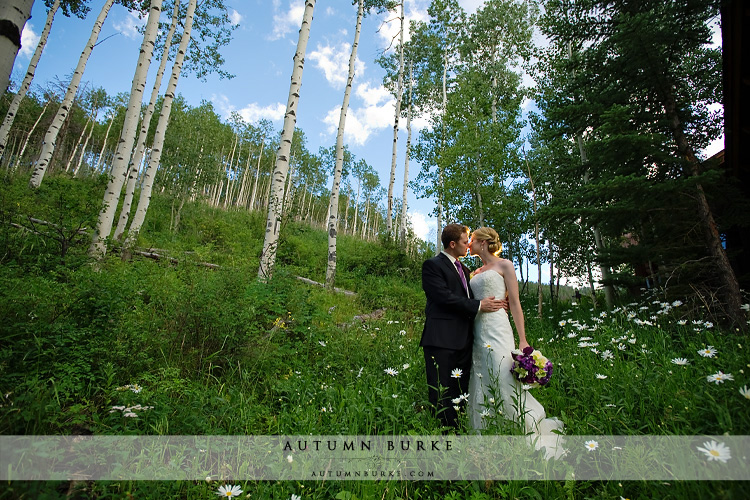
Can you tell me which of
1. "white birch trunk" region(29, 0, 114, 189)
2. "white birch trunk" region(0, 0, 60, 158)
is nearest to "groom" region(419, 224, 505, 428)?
"white birch trunk" region(29, 0, 114, 189)

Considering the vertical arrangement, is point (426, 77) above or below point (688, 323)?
above

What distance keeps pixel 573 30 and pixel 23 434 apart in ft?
36.1

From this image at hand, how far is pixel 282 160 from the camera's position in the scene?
7.30 meters

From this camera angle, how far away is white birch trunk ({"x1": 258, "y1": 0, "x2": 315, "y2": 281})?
21.7 ft

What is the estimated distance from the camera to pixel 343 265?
14.2m

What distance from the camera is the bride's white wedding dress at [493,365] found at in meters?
2.63

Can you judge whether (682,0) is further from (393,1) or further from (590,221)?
Result: (393,1)

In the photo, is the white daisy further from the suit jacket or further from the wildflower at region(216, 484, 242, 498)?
the wildflower at region(216, 484, 242, 498)

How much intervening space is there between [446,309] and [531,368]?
33.8 inches

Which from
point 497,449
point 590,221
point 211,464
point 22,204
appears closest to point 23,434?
point 211,464

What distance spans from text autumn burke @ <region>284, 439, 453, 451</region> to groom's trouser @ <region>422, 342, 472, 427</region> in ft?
1.68

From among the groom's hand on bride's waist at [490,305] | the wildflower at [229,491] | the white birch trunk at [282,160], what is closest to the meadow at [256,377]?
the wildflower at [229,491]

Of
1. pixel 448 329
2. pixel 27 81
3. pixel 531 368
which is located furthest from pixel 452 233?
→ pixel 27 81

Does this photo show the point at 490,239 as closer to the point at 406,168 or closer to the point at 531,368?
the point at 531,368
